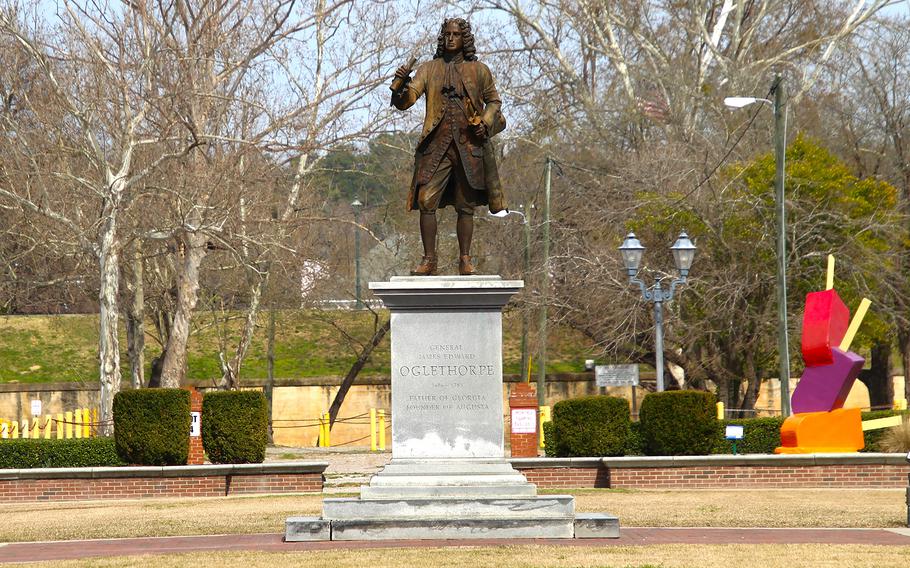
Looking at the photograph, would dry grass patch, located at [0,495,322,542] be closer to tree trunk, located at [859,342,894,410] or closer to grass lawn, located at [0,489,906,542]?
grass lawn, located at [0,489,906,542]

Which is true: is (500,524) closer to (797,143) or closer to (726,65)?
(797,143)

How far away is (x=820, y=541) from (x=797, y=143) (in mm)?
21605

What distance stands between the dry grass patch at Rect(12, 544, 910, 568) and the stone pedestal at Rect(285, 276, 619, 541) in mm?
748

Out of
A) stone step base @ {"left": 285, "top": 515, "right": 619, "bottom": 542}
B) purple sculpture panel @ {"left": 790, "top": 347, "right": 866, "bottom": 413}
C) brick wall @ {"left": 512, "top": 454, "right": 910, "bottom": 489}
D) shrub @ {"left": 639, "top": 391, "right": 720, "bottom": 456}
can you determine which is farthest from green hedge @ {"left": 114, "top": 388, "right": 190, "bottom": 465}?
purple sculpture panel @ {"left": 790, "top": 347, "right": 866, "bottom": 413}

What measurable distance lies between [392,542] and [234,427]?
35.2ft

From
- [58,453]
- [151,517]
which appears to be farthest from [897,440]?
[58,453]

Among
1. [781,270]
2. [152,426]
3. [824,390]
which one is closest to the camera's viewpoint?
[152,426]

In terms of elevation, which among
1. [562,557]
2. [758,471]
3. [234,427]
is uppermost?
[234,427]

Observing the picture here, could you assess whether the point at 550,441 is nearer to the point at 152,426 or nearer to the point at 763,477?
the point at 763,477

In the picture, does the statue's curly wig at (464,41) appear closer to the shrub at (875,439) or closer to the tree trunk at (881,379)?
the shrub at (875,439)

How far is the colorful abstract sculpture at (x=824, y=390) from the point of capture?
22859 millimetres

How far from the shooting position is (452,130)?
45.8ft

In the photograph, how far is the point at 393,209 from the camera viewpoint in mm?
43250

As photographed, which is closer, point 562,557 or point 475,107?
point 562,557
